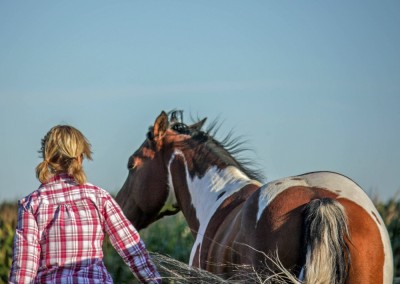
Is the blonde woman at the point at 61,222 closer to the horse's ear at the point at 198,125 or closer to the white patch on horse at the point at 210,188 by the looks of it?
the white patch on horse at the point at 210,188

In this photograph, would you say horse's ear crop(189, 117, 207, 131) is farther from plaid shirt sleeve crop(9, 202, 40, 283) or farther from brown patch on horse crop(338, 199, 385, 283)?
plaid shirt sleeve crop(9, 202, 40, 283)

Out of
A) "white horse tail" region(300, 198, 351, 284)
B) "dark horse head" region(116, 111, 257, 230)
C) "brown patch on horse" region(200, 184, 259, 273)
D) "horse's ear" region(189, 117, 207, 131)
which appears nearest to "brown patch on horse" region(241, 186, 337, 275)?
"white horse tail" region(300, 198, 351, 284)

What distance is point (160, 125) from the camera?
732 cm

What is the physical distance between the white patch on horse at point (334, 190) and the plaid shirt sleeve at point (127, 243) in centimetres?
89

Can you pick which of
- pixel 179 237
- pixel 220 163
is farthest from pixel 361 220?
pixel 179 237

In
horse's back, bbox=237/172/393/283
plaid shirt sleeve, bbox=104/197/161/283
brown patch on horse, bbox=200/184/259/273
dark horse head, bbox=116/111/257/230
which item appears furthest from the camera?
dark horse head, bbox=116/111/257/230

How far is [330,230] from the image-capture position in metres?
4.55

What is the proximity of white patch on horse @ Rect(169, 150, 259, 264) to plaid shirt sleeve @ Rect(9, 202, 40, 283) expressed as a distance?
234cm

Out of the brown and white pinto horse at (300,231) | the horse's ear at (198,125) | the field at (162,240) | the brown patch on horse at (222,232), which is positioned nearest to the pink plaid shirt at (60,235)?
the brown and white pinto horse at (300,231)

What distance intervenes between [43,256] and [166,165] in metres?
3.24

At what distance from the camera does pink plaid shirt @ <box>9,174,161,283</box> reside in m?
4.11

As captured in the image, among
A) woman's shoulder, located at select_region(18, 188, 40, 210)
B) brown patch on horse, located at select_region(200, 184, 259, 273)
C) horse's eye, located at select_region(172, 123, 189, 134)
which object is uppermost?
horse's eye, located at select_region(172, 123, 189, 134)

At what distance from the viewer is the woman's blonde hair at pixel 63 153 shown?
4.12m

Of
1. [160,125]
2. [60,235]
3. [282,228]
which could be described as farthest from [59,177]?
[160,125]
